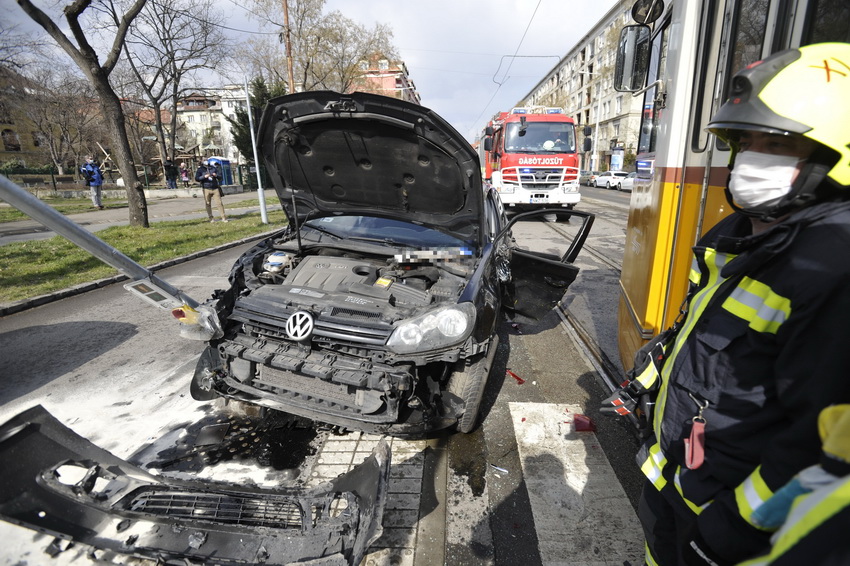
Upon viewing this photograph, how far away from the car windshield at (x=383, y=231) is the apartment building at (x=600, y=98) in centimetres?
3152

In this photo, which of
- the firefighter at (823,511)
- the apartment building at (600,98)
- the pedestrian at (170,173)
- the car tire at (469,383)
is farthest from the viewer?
the apartment building at (600,98)

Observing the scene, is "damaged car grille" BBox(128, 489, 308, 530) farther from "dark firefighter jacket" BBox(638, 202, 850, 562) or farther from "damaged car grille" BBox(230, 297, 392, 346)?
"dark firefighter jacket" BBox(638, 202, 850, 562)

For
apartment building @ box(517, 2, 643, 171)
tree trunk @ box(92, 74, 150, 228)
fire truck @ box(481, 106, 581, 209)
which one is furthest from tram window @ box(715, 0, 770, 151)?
apartment building @ box(517, 2, 643, 171)

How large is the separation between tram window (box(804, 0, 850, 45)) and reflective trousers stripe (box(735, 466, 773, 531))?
170 centimetres

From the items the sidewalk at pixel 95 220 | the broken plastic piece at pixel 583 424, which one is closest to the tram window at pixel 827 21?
the broken plastic piece at pixel 583 424

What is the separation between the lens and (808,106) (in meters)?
1.11

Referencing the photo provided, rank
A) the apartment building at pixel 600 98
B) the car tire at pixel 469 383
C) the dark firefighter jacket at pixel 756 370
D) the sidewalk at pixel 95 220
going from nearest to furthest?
1. the dark firefighter jacket at pixel 756 370
2. the car tire at pixel 469 383
3. the sidewalk at pixel 95 220
4. the apartment building at pixel 600 98

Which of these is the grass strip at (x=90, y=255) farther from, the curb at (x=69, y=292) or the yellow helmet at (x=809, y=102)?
the yellow helmet at (x=809, y=102)

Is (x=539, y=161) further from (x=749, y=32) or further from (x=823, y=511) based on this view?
(x=823, y=511)

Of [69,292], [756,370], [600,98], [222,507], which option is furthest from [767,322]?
[600,98]

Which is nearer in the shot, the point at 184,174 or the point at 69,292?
the point at 69,292

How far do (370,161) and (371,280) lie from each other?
101 centimetres

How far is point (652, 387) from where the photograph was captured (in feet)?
5.54

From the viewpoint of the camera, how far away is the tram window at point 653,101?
129 inches
